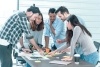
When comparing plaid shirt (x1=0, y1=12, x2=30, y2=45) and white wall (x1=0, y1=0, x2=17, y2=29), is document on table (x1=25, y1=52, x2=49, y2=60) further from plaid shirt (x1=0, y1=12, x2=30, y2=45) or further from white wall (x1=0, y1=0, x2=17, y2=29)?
white wall (x1=0, y1=0, x2=17, y2=29)

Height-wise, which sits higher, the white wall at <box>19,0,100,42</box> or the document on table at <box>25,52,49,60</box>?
the white wall at <box>19,0,100,42</box>

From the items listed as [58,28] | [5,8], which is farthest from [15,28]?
[5,8]

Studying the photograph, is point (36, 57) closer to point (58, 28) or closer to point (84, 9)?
point (58, 28)

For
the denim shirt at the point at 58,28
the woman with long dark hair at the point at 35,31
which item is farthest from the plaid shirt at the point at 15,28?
the denim shirt at the point at 58,28

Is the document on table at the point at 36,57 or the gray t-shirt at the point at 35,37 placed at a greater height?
the gray t-shirt at the point at 35,37

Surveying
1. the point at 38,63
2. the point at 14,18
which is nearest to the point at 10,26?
the point at 14,18

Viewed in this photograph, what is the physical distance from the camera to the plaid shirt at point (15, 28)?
13.4 feet

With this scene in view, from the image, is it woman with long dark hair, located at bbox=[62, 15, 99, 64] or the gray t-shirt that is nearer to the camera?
woman with long dark hair, located at bbox=[62, 15, 99, 64]

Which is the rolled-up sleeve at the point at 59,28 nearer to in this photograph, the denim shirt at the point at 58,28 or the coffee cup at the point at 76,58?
the denim shirt at the point at 58,28

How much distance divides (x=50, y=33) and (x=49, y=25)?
0.19 meters

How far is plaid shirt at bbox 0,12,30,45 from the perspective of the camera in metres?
4.07

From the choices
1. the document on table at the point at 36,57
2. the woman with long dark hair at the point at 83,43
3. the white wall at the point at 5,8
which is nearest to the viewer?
the woman with long dark hair at the point at 83,43

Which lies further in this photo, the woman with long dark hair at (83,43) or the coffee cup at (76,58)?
the woman with long dark hair at (83,43)

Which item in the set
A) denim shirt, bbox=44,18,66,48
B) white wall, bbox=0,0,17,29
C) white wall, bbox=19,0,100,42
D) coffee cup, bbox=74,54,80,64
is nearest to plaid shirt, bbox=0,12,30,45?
denim shirt, bbox=44,18,66,48
